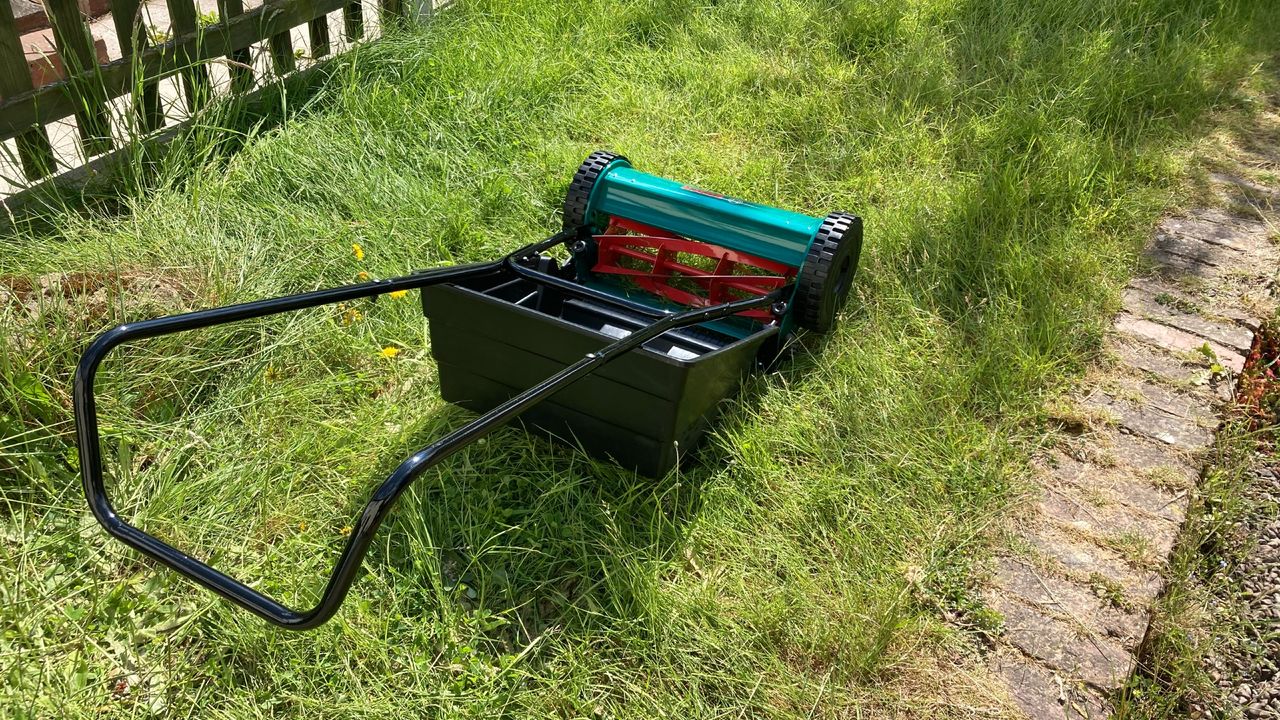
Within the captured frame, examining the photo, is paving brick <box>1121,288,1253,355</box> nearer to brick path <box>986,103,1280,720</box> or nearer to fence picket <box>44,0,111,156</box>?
brick path <box>986,103,1280,720</box>

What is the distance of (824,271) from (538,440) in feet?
3.25

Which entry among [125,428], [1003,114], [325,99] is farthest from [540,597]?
[1003,114]

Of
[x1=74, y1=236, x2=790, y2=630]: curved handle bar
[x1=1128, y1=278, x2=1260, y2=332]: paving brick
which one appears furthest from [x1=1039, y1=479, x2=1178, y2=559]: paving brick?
[x1=74, y1=236, x2=790, y2=630]: curved handle bar

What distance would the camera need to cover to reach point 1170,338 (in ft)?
9.91

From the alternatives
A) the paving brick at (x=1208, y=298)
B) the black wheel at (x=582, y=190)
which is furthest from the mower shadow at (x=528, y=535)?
the paving brick at (x=1208, y=298)

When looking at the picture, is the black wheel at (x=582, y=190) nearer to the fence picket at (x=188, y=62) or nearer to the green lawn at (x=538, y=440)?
the green lawn at (x=538, y=440)

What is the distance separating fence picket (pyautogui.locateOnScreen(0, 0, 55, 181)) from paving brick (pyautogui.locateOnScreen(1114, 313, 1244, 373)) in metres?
3.70

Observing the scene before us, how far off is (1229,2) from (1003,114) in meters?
2.33

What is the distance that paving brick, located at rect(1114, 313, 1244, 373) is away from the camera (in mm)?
2914

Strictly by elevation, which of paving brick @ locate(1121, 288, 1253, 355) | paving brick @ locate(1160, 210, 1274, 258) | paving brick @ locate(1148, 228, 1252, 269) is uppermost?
paving brick @ locate(1160, 210, 1274, 258)

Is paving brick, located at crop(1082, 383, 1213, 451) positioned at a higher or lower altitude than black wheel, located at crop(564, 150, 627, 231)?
lower

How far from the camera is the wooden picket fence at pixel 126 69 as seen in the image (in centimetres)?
300

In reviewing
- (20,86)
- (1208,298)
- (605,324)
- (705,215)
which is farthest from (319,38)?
(1208,298)

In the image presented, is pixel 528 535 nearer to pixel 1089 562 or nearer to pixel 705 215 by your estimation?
pixel 705 215
